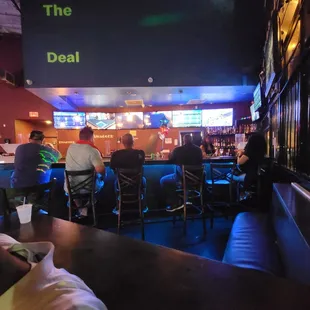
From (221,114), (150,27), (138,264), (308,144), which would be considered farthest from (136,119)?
(138,264)

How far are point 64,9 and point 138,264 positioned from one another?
4.54m

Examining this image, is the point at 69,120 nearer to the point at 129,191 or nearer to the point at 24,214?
the point at 129,191

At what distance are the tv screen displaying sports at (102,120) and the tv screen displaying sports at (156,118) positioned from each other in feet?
3.16

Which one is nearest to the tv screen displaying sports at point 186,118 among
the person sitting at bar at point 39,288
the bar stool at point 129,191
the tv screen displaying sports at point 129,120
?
the tv screen displaying sports at point 129,120

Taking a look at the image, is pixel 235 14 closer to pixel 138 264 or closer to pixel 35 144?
pixel 35 144

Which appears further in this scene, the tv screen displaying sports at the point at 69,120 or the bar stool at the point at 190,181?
the tv screen displaying sports at the point at 69,120

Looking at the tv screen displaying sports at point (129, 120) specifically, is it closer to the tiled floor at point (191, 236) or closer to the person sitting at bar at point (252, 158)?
the tiled floor at point (191, 236)

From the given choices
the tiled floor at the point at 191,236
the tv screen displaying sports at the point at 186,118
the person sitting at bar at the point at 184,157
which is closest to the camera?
the tiled floor at the point at 191,236

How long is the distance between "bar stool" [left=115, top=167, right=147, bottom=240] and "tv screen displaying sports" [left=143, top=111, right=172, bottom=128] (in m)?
3.63

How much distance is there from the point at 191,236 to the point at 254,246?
1.61 m

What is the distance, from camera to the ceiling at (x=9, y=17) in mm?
5652

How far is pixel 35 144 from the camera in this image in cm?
319

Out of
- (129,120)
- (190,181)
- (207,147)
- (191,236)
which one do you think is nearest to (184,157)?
(190,181)

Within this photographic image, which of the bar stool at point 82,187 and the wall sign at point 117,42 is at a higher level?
the wall sign at point 117,42
